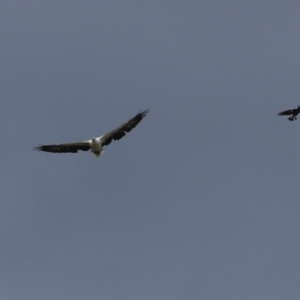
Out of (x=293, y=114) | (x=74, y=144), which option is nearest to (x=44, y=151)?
(x=74, y=144)

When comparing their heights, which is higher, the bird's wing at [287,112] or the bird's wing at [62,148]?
the bird's wing at [287,112]

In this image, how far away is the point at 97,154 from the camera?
6481cm

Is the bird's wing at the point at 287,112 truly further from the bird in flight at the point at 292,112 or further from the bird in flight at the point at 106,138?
the bird in flight at the point at 106,138

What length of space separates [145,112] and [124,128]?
157 cm

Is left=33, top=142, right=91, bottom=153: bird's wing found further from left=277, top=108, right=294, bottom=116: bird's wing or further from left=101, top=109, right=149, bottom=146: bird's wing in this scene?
left=277, top=108, right=294, bottom=116: bird's wing

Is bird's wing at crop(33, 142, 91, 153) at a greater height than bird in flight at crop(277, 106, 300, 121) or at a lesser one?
lesser

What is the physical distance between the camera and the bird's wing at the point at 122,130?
214 ft

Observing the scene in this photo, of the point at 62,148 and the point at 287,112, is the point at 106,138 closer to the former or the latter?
the point at 62,148

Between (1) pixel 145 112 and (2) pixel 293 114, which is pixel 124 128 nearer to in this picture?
(1) pixel 145 112

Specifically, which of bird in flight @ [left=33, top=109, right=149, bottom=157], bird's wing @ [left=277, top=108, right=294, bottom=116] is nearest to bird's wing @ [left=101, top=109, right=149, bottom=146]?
bird in flight @ [left=33, top=109, right=149, bottom=157]

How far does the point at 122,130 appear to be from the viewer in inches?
2581

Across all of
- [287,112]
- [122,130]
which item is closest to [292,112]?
[287,112]

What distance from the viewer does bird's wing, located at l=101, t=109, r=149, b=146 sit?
65375mm

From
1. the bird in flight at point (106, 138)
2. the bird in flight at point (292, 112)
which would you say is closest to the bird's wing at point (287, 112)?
the bird in flight at point (292, 112)
